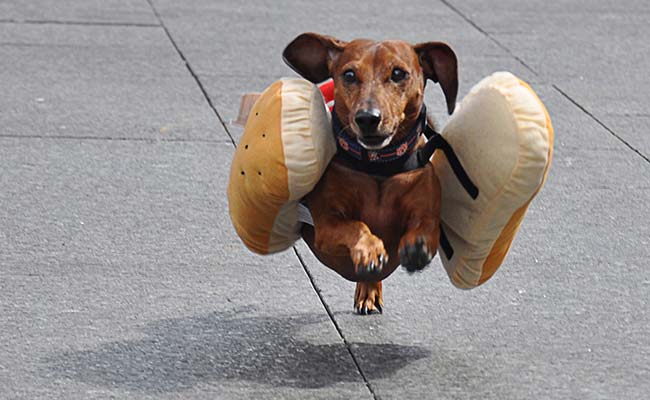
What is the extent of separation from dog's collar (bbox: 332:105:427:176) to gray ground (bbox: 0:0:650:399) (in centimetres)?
76

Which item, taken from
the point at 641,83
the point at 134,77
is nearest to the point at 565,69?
the point at 641,83

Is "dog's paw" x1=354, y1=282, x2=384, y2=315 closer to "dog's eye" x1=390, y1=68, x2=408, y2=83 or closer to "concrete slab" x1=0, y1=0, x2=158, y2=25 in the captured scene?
"dog's eye" x1=390, y1=68, x2=408, y2=83

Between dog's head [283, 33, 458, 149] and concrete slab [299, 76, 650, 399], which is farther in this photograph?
concrete slab [299, 76, 650, 399]

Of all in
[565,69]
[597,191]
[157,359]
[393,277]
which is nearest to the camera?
[157,359]

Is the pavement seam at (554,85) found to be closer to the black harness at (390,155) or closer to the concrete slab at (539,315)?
the concrete slab at (539,315)

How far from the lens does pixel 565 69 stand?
8945 millimetres

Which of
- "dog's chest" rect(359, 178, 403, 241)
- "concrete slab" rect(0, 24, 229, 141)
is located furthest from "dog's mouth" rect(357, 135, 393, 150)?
"concrete slab" rect(0, 24, 229, 141)

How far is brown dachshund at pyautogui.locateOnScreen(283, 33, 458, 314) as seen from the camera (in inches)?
160

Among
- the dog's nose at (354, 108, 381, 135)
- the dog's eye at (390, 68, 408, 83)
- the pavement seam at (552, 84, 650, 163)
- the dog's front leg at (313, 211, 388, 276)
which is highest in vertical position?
the dog's eye at (390, 68, 408, 83)

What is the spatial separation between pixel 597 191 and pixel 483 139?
2486 mm

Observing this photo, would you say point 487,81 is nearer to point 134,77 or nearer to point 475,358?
point 475,358

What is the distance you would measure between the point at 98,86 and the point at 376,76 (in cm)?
420

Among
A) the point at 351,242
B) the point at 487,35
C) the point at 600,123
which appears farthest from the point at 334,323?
the point at 487,35

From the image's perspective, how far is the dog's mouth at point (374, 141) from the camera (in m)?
4.03
